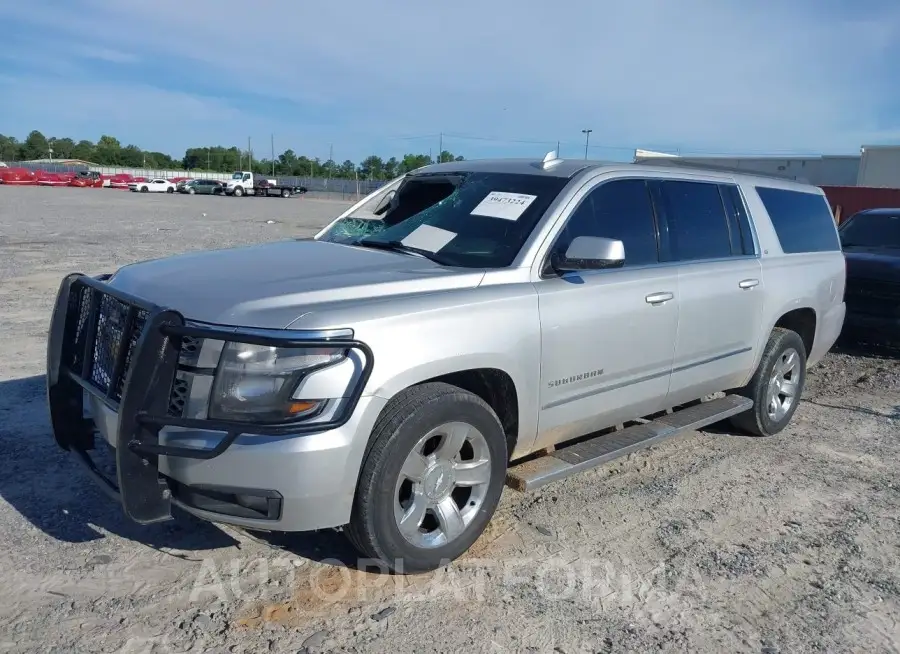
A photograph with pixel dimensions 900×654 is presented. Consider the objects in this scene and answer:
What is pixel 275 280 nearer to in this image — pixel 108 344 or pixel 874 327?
pixel 108 344

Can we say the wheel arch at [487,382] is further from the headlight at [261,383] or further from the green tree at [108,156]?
the green tree at [108,156]

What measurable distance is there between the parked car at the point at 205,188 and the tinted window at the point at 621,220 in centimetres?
6052

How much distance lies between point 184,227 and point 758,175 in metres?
19.9

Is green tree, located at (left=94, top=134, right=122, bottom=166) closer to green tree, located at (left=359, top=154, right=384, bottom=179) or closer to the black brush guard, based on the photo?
green tree, located at (left=359, top=154, right=384, bottom=179)

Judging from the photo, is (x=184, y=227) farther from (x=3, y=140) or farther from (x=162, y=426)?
(x=3, y=140)

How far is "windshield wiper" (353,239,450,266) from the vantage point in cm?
398

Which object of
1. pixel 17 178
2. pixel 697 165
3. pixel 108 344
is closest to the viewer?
pixel 108 344

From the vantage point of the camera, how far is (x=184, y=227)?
22.6 m

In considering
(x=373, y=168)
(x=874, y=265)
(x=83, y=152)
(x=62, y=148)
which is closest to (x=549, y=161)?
(x=874, y=265)

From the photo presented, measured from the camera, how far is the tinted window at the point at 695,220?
4746 millimetres

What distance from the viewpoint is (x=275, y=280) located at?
339 centimetres

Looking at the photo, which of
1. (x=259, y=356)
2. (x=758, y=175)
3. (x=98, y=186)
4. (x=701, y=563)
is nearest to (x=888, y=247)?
(x=758, y=175)

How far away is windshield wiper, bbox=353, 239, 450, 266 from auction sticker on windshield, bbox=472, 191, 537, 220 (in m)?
0.39

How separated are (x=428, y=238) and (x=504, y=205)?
0.46 meters
